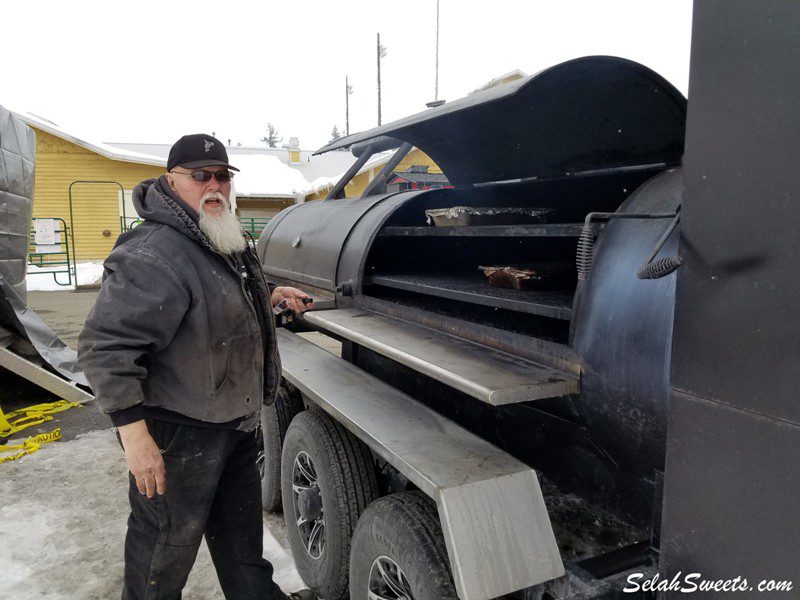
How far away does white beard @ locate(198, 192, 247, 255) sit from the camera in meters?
2.26

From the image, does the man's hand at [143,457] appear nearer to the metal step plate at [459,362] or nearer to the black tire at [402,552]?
the black tire at [402,552]

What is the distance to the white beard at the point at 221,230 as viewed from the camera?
2.26 m

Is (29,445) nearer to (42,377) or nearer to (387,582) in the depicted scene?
(42,377)

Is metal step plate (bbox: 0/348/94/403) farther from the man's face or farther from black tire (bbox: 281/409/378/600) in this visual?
the man's face

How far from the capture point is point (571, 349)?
1.75m

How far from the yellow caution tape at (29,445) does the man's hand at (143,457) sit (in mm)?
3540

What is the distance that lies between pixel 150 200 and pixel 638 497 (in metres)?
2.14

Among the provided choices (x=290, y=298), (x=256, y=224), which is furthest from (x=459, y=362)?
(x=256, y=224)

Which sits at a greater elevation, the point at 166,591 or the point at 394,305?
the point at 394,305

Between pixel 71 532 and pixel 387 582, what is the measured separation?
2611 mm

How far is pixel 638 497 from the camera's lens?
1898mm

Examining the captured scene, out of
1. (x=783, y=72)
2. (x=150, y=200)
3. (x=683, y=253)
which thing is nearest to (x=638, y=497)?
(x=683, y=253)

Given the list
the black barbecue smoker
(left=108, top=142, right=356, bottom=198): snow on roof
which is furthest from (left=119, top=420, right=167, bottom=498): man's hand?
(left=108, top=142, right=356, bottom=198): snow on roof

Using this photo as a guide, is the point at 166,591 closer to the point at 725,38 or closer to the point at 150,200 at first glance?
the point at 150,200
